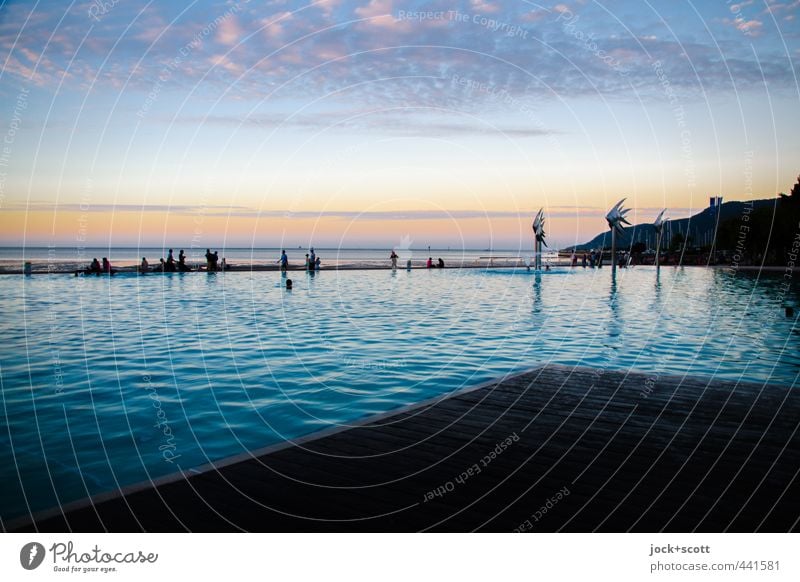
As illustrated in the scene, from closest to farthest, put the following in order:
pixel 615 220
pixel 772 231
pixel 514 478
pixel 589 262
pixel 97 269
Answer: pixel 514 478
pixel 97 269
pixel 615 220
pixel 772 231
pixel 589 262

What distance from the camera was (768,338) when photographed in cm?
1986

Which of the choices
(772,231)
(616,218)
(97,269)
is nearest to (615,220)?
(616,218)

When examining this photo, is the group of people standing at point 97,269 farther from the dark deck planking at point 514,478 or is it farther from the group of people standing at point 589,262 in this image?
the group of people standing at point 589,262

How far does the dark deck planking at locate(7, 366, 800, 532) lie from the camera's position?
16.2 feet

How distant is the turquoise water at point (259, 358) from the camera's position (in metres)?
8.86

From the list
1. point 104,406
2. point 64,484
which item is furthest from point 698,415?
point 104,406

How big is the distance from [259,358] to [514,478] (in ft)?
35.2

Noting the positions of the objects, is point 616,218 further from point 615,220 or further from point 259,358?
point 259,358

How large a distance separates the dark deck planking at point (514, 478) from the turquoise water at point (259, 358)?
244 cm

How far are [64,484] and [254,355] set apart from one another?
336 inches

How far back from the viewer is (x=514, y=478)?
5.86 m
